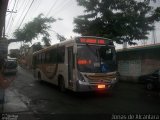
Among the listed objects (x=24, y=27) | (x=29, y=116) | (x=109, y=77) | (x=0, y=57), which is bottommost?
(x=29, y=116)

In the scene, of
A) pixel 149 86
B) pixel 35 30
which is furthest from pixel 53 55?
pixel 35 30

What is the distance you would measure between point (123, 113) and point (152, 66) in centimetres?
1122

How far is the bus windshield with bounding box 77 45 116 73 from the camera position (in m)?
11.9

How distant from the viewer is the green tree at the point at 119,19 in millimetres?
21484

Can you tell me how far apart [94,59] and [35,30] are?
117 ft

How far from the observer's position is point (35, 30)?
151 feet

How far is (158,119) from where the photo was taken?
7.81 meters

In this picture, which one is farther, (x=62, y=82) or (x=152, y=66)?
(x=152, y=66)

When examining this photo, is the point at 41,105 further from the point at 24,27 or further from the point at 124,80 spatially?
the point at 24,27

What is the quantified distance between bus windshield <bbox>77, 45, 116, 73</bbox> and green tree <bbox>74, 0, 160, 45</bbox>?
9.09 meters

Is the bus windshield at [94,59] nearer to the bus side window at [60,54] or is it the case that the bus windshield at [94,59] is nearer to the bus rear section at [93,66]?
the bus rear section at [93,66]

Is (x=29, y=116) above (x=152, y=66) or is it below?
below

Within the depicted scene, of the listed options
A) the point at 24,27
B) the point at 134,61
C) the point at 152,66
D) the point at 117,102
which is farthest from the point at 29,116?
the point at 24,27

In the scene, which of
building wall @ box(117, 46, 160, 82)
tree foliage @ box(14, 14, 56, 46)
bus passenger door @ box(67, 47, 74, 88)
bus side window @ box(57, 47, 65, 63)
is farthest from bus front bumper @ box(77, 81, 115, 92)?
tree foliage @ box(14, 14, 56, 46)
